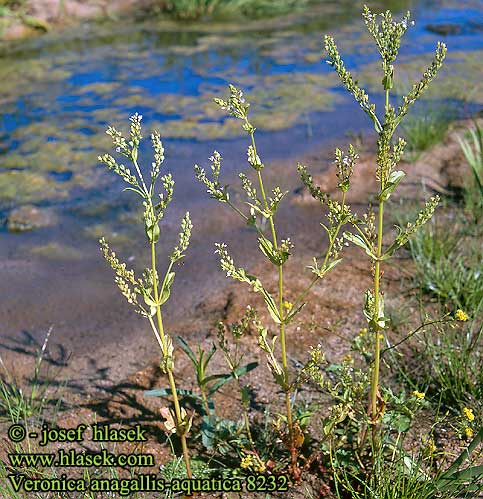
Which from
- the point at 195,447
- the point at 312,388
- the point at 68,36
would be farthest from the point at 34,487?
the point at 68,36

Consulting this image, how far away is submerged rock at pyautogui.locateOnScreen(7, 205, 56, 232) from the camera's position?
11.4ft

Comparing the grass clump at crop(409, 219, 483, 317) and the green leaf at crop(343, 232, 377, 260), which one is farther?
the grass clump at crop(409, 219, 483, 317)

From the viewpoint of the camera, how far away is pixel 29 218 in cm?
355

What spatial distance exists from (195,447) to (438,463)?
0.64 meters

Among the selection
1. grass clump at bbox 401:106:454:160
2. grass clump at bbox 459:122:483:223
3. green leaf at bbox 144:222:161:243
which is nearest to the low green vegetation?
green leaf at bbox 144:222:161:243

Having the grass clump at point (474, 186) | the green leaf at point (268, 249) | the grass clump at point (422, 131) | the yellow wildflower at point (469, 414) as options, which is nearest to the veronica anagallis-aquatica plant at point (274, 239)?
the green leaf at point (268, 249)

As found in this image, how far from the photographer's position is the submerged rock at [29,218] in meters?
3.49

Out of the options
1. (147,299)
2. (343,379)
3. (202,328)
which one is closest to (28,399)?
(202,328)

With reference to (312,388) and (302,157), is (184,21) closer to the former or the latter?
(302,157)

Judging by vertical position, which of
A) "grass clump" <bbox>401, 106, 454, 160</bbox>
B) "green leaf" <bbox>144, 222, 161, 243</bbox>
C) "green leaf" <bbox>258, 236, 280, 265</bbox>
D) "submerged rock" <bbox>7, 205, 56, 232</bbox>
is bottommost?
"submerged rock" <bbox>7, 205, 56, 232</bbox>

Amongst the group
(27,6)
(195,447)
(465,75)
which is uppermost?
(27,6)

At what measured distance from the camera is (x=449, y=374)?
76.7 inches

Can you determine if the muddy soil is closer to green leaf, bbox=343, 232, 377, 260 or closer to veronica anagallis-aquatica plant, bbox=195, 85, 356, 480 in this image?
veronica anagallis-aquatica plant, bbox=195, 85, 356, 480

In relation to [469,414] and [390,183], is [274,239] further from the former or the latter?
[469,414]
